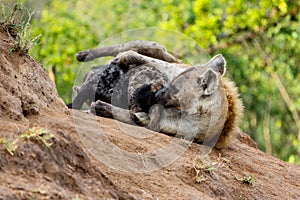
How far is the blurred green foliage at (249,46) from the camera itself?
13430 millimetres

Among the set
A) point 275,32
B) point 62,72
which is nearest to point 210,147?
point 275,32

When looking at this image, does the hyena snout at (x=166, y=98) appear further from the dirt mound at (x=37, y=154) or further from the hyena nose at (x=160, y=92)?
the dirt mound at (x=37, y=154)

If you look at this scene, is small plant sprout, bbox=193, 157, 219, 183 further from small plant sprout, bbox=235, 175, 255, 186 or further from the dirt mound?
the dirt mound

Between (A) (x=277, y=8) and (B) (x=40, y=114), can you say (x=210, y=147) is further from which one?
(A) (x=277, y=8)

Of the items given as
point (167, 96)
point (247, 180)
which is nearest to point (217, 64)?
point (167, 96)

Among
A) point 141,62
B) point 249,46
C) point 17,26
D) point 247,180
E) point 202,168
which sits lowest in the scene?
point 247,180

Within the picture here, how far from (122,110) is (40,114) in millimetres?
1919

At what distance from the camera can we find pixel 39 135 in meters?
3.90

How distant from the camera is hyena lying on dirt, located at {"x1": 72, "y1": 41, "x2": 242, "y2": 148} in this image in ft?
20.8

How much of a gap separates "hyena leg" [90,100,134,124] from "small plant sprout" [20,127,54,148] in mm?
2386

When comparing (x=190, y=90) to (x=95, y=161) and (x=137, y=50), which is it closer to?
(x=137, y=50)

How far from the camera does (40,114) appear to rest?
4.54 m

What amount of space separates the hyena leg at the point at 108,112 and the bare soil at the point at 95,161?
55cm

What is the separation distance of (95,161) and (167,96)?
6.91 feet
